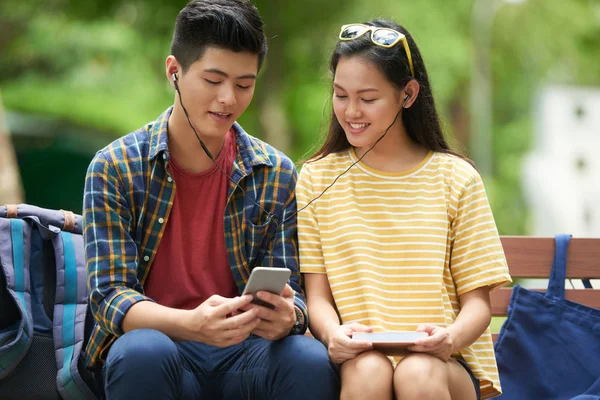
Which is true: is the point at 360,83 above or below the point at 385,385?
above

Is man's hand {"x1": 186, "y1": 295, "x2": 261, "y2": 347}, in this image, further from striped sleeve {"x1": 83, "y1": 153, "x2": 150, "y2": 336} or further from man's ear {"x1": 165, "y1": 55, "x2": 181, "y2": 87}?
man's ear {"x1": 165, "y1": 55, "x2": 181, "y2": 87}

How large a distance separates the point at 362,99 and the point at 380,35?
22 cm

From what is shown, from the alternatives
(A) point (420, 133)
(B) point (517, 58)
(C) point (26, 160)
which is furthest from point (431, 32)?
(A) point (420, 133)

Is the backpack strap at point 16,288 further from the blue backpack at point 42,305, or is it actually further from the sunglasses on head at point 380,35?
the sunglasses on head at point 380,35

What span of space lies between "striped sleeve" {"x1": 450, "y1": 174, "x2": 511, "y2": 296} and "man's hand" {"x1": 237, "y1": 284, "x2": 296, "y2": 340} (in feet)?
1.93

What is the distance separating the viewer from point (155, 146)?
2.77 meters

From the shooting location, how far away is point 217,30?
2674 millimetres

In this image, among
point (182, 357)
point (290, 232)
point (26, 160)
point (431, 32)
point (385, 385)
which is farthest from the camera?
point (431, 32)

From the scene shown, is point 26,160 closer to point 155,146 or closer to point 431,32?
point 431,32

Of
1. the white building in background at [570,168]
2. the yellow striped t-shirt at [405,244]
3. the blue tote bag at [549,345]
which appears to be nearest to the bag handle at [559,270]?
the blue tote bag at [549,345]

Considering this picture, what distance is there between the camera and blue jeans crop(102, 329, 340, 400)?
7.65ft

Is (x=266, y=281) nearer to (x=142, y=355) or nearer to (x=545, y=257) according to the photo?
(x=142, y=355)

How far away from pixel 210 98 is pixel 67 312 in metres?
0.88

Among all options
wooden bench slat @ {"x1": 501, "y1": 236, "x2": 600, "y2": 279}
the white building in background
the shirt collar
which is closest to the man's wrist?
the shirt collar
